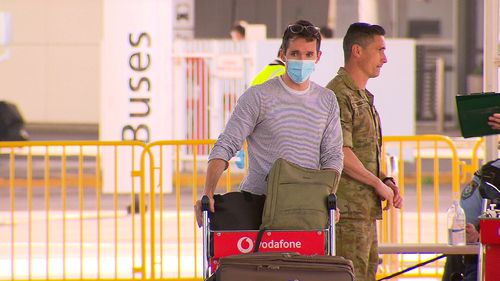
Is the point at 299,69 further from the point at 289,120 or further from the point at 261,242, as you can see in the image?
the point at 261,242

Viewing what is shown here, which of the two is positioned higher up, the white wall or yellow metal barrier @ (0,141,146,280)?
the white wall

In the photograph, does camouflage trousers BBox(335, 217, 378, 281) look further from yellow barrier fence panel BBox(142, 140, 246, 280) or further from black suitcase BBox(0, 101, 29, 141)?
black suitcase BBox(0, 101, 29, 141)

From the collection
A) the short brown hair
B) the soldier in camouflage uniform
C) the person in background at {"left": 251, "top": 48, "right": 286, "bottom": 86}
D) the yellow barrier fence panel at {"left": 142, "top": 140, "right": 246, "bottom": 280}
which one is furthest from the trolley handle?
the yellow barrier fence panel at {"left": 142, "top": 140, "right": 246, "bottom": 280}

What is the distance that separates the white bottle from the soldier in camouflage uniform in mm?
578

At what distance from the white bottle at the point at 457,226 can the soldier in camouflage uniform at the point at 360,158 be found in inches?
22.8

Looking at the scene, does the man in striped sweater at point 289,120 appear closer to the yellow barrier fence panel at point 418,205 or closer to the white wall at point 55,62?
the yellow barrier fence panel at point 418,205

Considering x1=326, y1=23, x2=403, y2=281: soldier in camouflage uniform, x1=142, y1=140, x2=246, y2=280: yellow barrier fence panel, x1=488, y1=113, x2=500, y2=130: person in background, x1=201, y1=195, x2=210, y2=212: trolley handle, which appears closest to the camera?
x1=201, y1=195, x2=210, y2=212: trolley handle

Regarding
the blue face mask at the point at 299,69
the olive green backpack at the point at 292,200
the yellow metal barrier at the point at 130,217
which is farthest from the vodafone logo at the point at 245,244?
the yellow metal barrier at the point at 130,217

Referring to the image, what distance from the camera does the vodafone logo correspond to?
649 centimetres

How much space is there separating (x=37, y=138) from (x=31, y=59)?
4.05 meters

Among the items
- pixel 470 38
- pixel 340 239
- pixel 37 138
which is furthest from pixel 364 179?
pixel 470 38

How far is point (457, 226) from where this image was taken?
7.93 metres

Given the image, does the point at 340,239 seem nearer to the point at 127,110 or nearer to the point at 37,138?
the point at 127,110

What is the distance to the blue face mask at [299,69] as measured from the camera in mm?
6691
